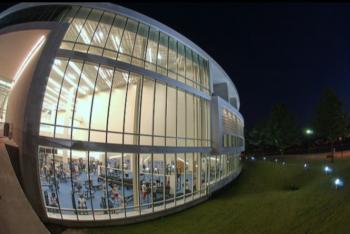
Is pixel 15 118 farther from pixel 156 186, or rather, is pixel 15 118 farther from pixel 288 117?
pixel 288 117

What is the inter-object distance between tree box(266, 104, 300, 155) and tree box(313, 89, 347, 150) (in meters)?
14.4

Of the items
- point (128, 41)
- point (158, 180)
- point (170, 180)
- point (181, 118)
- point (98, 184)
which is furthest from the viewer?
point (181, 118)

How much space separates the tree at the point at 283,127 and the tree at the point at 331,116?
14418 mm

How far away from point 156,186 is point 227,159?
14563 mm

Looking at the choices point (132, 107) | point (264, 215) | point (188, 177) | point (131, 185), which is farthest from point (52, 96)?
point (264, 215)

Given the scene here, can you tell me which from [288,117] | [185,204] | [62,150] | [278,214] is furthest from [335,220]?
[288,117]

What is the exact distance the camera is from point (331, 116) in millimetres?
43781

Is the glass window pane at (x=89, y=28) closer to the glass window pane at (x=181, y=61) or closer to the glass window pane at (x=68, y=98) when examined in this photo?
the glass window pane at (x=68, y=98)

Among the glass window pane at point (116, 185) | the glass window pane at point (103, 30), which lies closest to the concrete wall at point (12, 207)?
the glass window pane at point (116, 185)

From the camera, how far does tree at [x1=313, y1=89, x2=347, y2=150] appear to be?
43.5 metres

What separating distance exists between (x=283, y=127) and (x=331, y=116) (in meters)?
15.7

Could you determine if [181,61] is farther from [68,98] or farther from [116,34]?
[68,98]

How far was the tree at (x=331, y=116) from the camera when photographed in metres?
43.5

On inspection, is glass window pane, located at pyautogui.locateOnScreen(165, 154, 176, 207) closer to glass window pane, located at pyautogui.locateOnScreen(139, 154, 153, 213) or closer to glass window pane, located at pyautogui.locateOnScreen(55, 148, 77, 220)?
glass window pane, located at pyautogui.locateOnScreen(139, 154, 153, 213)
